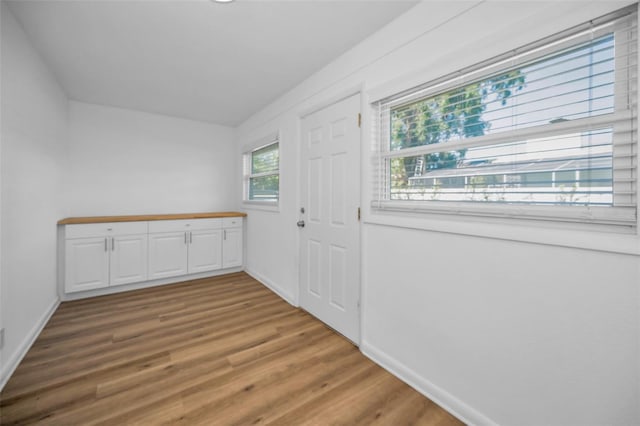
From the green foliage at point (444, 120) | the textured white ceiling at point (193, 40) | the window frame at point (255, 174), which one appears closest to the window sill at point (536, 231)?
the green foliage at point (444, 120)

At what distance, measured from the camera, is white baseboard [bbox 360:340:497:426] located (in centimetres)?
143

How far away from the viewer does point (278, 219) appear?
336 centimetres

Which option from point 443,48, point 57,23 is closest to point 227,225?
point 57,23

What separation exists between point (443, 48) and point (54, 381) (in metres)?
3.19

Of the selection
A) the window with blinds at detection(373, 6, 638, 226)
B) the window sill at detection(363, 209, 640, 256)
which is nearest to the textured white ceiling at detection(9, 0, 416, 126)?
the window with blinds at detection(373, 6, 638, 226)

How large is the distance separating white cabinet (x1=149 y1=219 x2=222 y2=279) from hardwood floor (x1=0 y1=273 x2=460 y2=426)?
90cm

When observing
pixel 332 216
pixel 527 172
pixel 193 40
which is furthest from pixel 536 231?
pixel 193 40

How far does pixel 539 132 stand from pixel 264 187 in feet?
10.7

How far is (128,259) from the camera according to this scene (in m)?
3.41

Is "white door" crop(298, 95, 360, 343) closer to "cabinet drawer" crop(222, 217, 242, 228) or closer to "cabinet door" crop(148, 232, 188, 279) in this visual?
"cabinet drawer" crop(222, 217, 242, 228)

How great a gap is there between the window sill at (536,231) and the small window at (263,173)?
7.25 ft

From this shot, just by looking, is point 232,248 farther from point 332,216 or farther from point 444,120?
point 444,120

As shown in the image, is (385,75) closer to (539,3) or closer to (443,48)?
(443,48)

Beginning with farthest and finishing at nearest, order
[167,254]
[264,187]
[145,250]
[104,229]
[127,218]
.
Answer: [264,187] → [167,254] → [145,250] → [127,218] → [104,229]
